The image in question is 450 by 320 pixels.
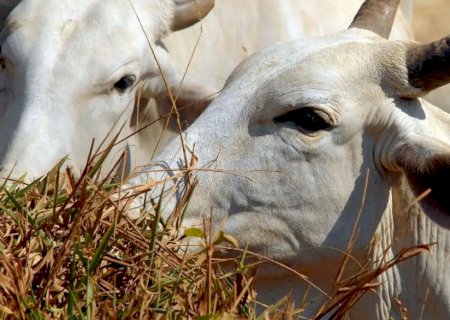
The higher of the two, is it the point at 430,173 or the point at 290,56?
the point at 290,56

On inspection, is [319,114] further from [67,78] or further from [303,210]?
[67,78]

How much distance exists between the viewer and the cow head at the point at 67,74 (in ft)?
19.6

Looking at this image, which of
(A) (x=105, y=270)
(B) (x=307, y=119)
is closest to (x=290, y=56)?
(B) (x=307, y=119)

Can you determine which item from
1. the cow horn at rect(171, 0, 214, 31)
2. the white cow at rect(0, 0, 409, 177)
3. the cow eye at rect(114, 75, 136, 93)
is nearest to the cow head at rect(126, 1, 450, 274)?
the white cow at rect(0, 0, 409, 177)

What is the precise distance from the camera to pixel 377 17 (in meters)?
5.31

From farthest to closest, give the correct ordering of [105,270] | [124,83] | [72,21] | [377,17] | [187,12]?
1. [187,12]
2. [124,83]
3. [72,21]
4. [377,17]
5. [105,270]

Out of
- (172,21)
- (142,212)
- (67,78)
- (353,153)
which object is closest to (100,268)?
(142,212)

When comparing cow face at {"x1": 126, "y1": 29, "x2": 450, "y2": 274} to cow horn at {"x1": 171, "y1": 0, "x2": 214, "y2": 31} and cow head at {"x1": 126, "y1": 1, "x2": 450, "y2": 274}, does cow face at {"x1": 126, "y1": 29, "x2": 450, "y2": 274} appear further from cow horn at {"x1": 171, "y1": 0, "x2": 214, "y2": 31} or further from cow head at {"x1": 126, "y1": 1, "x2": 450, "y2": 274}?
cow horn at {"x1": 171, "y1": 0, "x2": 214, "y2": 31}

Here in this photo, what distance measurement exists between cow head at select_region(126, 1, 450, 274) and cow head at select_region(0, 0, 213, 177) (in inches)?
52.9

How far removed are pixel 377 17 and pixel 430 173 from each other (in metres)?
1.02

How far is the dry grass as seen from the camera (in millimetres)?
3568

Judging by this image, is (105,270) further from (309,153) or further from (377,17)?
(377,17)

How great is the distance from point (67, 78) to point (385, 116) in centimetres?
189

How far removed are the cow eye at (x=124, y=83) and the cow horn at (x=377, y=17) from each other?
1391 millimetres
